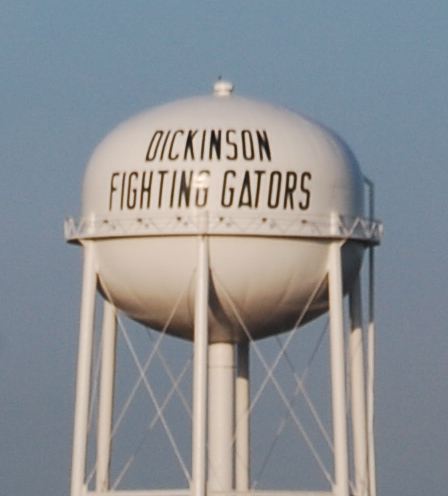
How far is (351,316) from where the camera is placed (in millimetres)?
44906

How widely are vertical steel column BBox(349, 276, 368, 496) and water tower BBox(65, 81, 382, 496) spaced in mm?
443

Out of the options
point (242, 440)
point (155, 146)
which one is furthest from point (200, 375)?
point (242, 440)

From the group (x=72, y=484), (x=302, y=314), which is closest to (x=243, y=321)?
(x=302, y=314)

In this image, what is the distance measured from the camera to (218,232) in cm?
4175

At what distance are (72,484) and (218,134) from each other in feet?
19.5

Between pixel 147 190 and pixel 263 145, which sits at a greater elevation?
pixel 263 145

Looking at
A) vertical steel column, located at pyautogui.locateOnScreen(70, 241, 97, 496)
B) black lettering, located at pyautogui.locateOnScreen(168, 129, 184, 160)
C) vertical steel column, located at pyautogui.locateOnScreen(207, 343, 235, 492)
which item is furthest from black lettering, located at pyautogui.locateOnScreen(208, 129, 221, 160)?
vertical steel column, located at pyautogui.locateOnScreen(207, 343, 235, 492)

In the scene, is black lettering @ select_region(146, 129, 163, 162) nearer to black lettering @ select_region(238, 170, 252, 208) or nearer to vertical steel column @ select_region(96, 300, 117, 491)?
black lettering @ select_region(238, 170, 252, 208)

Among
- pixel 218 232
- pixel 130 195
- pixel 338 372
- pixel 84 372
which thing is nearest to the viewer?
pixel 218 232

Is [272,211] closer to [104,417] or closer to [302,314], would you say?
[302,314]

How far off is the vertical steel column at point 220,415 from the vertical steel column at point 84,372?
7.14 feet

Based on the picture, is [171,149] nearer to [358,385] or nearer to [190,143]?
[190,143]

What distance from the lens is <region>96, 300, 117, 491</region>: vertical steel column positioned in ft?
147

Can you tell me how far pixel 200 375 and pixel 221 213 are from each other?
245cm
